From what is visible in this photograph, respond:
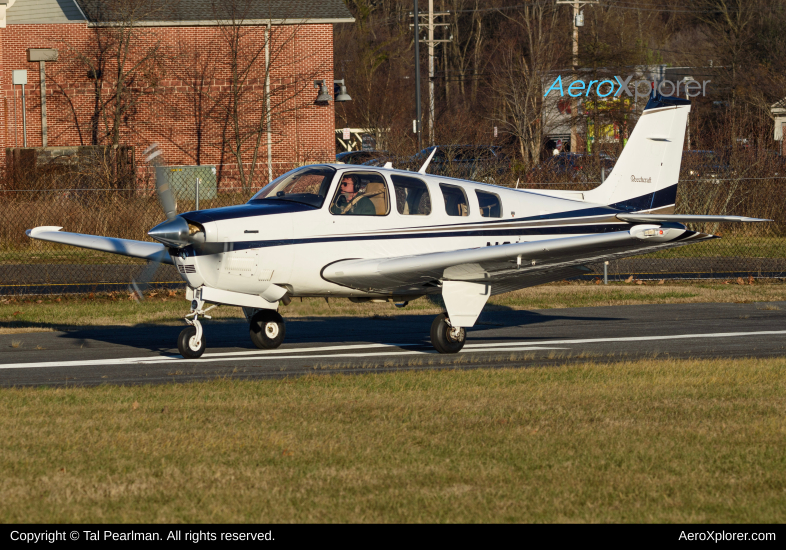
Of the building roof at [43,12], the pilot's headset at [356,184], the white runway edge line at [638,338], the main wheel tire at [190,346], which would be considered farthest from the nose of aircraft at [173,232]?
the building roof at [43,12]

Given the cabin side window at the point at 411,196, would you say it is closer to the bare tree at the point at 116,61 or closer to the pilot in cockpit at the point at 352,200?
the pilot in cockpit at the point at 352,200

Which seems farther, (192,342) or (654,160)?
(654,160)

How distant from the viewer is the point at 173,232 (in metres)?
10.3

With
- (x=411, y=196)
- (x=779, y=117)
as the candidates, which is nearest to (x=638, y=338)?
(x=411, y=196)

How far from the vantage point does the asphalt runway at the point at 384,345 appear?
10516mm

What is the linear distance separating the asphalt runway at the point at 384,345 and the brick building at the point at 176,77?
22.6 meters

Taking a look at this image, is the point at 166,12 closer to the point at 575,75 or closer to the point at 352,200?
the point at 575,75

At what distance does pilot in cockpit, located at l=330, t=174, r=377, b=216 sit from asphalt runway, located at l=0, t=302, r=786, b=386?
Answer: 1.73 m

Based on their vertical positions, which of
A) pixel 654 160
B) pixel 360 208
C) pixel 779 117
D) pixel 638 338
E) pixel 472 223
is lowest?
pixel 638 338

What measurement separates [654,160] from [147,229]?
12.0 metres

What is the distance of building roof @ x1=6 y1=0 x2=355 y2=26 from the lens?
36.5 meters

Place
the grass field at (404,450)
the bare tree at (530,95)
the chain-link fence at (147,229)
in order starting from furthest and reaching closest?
the bare tree at (530,95) < the chain-link fence at (147,229) < the grass field at (404,450)
